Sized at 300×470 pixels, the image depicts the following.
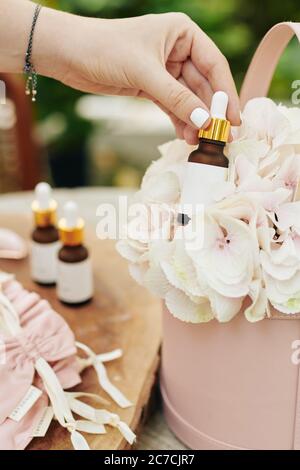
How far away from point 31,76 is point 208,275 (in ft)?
1.37

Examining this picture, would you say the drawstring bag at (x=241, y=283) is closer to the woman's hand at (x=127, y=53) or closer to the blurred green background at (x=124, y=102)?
the woman's hand at (x=127, y=53)

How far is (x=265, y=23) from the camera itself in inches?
106

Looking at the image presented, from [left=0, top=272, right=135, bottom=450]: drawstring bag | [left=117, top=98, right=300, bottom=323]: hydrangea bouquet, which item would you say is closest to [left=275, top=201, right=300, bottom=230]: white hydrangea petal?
[left=117, top=98, right=300, bottom=323]: hydrangea bouquet

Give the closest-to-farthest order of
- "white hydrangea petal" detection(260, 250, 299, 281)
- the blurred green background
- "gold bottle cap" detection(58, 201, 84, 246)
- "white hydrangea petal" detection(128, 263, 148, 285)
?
"white hydrangea petal" detection(260, 250, 299, 281), "white hydrangea petal" detection(128, 263, 148, 285), "gold bottle cap" detection(58, 201, 84, 246), the blurred green background

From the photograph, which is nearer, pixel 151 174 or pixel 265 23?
pixel 151 174

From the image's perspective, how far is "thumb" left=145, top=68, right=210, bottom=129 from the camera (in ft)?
2.29

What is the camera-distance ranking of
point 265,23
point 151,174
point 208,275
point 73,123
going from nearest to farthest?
point 208,275
point 151,174
point 73,123
point 265,23

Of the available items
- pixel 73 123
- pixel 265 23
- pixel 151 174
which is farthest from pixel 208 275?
pixel 265 23

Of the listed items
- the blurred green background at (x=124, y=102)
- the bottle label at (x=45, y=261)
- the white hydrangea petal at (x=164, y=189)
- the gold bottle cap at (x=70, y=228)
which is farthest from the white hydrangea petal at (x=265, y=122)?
the blurred green background at (x=124, y=102)

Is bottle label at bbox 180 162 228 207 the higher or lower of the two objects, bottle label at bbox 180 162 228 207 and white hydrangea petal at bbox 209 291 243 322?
the higher

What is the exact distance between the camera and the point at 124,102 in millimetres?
2873

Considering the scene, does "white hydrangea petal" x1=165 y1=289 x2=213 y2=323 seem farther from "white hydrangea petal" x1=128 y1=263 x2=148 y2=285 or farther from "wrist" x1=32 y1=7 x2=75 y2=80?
"wrist" x1=32 y1=7 x2=75 y2=80

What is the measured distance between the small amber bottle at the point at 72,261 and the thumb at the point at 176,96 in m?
0.28

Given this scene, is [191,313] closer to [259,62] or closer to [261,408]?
[261,408]
